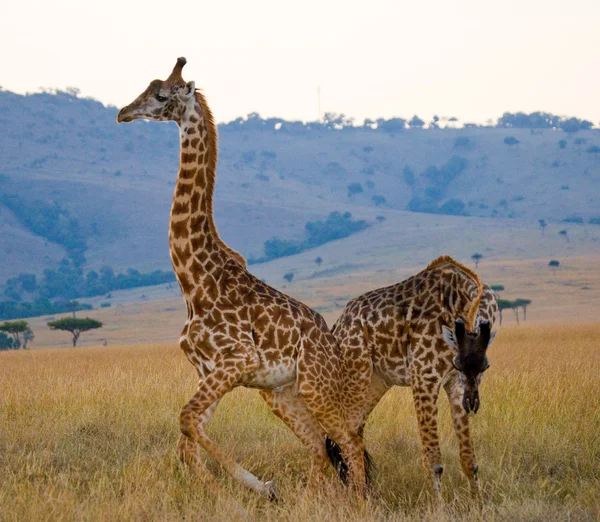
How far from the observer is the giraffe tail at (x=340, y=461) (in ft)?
24.6

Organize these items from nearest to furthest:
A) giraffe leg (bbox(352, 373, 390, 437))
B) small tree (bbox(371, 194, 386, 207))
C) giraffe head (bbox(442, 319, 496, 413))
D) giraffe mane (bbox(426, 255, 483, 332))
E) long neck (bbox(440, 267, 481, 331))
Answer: giraffe head (bbox(442, 319, 496, 413)) → giraffe mane (bbox(426, 255, 483, 332)) → long neck (bbox(440, 267, 481, 331)) → giraffe leg (bbox(352, 373, 390, 437)) → small tree (bbox(371, 194, 386, 207))

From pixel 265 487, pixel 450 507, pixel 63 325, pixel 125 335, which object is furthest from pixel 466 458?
pixel 125 335

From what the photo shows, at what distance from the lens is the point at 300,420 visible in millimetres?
7652

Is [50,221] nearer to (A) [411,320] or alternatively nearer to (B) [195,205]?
(B) [195,205]

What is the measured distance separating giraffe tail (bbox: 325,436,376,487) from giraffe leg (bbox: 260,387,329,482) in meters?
0.05

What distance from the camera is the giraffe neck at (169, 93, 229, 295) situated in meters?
7.55

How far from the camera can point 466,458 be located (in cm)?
736

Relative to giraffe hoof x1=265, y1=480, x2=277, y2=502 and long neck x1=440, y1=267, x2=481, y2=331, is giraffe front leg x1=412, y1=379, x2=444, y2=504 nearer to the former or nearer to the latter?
long neck x1=440, y1=267, x2=481, y2=331

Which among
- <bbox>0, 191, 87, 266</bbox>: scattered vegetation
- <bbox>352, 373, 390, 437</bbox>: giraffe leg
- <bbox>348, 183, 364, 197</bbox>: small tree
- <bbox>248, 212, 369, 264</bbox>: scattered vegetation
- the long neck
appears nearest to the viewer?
the long neck

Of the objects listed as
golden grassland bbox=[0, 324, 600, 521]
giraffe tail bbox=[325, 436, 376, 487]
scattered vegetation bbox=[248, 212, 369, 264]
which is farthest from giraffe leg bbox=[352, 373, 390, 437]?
scattered vegetation bbox=[248, 212, 369, 264]

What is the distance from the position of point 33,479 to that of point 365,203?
15479cm

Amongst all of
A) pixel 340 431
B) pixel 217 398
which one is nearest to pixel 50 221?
pixel 340 431

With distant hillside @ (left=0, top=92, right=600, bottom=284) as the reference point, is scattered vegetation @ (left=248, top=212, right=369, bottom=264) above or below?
below

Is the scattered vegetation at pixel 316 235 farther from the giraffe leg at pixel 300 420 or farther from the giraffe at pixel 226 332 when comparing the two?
the giraffe leg at pixel 300 420
